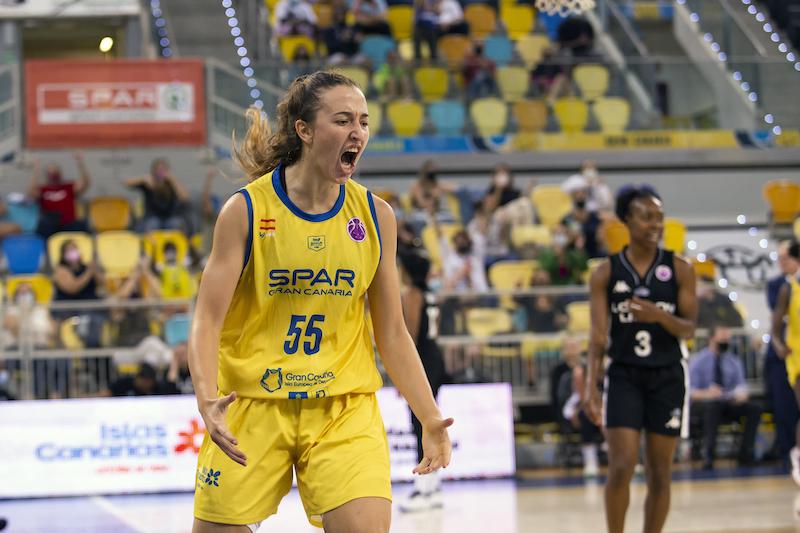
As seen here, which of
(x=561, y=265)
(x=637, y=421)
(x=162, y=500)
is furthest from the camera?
(x=561, y=265)

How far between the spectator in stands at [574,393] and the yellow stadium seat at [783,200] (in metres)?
5.78

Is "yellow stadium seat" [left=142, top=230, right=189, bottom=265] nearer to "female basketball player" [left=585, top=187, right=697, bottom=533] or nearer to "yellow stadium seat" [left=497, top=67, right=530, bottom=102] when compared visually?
"yellow stadium seat" [left=497, top=67, right=530, bottom=102]

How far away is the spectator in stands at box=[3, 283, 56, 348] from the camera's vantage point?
12602 mm

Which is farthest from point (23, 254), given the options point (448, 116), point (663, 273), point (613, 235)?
point (663, 273)

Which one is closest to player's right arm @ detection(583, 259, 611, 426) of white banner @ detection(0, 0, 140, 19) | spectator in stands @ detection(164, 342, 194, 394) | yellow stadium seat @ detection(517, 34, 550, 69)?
spectator in stands @ detection(164, 342, 194, 394)

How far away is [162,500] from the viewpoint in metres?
11.4

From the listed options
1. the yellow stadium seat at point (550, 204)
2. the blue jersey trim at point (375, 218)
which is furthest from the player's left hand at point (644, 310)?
the yellow stadium seat at point (550, 204)

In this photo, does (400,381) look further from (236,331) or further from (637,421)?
(637,421)

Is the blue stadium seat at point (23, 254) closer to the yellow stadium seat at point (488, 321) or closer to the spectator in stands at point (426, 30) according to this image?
the yellow stadium seat at point (488, 321)

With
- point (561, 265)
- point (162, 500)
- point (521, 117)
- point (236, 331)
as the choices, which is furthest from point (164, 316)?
point (236, 331)

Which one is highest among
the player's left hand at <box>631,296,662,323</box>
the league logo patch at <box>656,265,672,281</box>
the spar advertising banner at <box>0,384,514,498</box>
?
the league logo patch at <box>656,265,672,281</box>

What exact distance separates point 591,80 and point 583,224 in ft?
8.79

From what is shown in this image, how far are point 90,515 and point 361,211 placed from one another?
23.0 ft

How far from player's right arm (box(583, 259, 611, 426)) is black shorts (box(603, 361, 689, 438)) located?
9 cm
